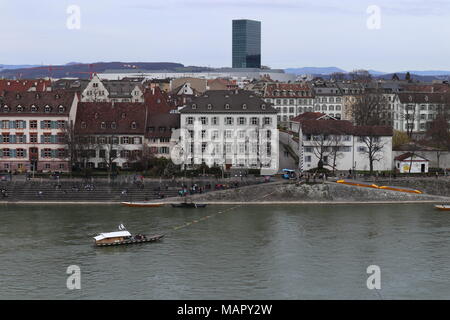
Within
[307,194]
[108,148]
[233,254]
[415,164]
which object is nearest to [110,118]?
[108,148]

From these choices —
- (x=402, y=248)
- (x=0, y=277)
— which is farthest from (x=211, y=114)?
(x=0, y=277)

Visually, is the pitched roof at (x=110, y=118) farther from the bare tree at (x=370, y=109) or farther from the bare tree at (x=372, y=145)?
the bare tree at (x=370, y=109)

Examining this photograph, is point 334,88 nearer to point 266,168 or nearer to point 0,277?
point 266,168

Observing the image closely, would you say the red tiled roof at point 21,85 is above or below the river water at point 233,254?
above

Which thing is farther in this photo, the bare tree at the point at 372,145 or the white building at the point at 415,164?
the bare tree at the point at 372,145

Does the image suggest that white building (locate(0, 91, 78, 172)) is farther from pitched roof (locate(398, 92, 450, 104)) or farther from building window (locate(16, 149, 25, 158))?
pitched roof (locate(398, 92, 450, 104))

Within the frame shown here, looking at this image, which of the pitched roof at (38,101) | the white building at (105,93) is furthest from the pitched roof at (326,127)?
the white building at (105,93)
